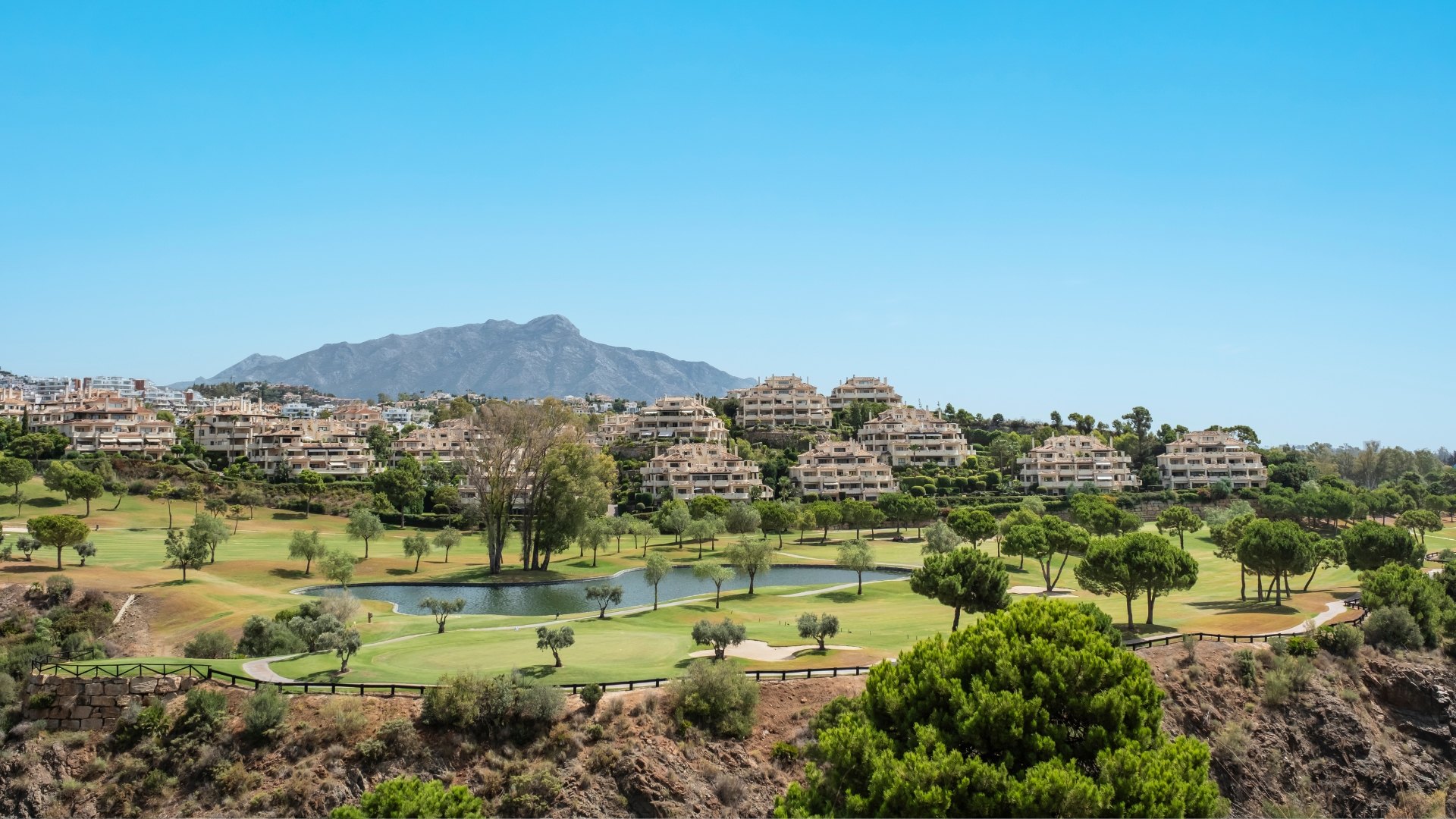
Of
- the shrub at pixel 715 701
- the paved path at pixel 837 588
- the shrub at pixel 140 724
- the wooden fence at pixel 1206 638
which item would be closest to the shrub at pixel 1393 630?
the wooden fence at pixel 1206 638

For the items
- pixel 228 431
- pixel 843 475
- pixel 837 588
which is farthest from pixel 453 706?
pixel 228 431

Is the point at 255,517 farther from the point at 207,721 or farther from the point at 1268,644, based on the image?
the point at 1268,644

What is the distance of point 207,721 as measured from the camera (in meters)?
31.5

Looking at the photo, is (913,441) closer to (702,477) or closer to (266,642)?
(702,477)

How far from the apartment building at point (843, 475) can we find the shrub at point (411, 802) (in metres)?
88.0

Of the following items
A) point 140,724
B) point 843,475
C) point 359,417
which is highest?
point 359,417

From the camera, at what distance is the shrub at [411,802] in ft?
72.7

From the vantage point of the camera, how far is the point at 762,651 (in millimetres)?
41438

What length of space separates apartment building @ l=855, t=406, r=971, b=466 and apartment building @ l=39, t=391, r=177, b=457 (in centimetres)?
7929

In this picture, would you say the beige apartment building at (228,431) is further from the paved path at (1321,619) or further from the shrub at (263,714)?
the paved path at (1321,619)

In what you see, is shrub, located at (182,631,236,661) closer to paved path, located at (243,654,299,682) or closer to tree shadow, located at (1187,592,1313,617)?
paved path, located at (243,654,299,682)

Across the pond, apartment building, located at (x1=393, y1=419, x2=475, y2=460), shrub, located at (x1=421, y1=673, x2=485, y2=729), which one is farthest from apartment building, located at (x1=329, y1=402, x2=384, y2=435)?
shrub, located at (x1=421, y1=673, x2=485, y2=729)

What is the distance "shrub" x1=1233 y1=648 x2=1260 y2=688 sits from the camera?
40375 mm

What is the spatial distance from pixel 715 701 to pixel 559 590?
103 feet
